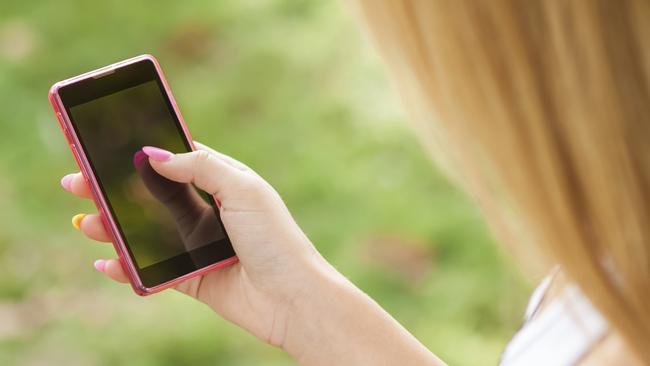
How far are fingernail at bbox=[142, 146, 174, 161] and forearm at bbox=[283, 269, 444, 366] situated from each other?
0.21m

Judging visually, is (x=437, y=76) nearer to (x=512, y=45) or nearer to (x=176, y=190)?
(x=512, y=45)

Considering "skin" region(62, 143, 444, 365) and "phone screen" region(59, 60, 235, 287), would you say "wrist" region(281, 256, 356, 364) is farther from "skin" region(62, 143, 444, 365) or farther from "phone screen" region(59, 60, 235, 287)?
"phone screen" region(59, 60, 235, 287)

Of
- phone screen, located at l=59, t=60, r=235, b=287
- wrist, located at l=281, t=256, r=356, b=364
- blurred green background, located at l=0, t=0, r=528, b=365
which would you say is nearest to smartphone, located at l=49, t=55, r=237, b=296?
phone screen, located at l=59, t=60, r=235, b=287

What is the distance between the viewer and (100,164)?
1.07 metres

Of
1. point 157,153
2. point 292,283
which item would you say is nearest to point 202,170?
point 157,153

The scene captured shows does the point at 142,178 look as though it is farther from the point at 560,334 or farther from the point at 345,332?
the point at 560,334

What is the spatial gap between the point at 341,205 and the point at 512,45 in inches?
50.5

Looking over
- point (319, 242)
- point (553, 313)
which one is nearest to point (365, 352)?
point (553, 313)

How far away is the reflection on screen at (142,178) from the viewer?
1.08m

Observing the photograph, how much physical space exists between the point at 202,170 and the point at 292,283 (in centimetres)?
16

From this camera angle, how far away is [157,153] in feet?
3.47

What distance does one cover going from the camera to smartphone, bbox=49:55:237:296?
1.07 meters

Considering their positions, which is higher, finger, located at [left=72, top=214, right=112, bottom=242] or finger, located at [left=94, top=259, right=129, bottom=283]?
finger, located at [left=72, top=214, right=112, bottom=242]

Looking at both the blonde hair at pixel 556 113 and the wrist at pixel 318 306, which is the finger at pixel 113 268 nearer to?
the wrist at pixel 318 306
